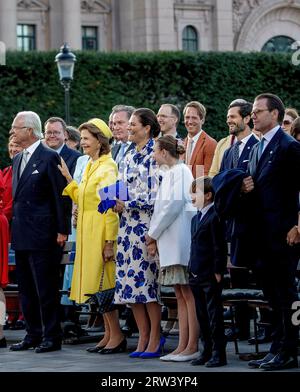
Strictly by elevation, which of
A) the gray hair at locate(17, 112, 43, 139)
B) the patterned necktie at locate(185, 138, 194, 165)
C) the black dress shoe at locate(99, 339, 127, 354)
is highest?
the gray hair at locate(17, 112, 43, 139)

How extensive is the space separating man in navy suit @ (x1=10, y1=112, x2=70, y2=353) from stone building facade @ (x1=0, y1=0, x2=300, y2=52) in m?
41.7

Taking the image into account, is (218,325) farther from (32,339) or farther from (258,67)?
(258,67)

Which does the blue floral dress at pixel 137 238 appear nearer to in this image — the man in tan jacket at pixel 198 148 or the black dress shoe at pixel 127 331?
the black dress shoe at pixel 127 331

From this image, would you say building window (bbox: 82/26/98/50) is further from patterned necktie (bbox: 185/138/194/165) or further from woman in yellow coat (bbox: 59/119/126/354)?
woman in yellow coat (bbox: 59/119/126/354)

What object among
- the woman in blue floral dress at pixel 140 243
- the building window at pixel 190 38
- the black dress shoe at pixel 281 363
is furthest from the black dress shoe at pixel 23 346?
the building window at pixel 190 38

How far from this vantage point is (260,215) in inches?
498

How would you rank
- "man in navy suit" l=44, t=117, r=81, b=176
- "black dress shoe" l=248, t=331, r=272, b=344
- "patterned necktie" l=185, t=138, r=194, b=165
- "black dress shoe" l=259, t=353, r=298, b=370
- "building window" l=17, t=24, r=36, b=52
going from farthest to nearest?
1. "building window" l=17, t=24, r=36, b=52
2. "man in navy suit" l=44, t=117, r=81, b=176
3. "patterned necktie" l=185, t=138, r=194, b=165
4. "black dress shoe" l=248, t=331, r=272, b=344
5. "black dress shoe" l=259, t=353, r=298, b=370

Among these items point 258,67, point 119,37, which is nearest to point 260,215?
point 258,67

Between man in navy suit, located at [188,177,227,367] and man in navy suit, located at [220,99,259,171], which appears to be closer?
man in navy suit, located at [188,177,227,367]

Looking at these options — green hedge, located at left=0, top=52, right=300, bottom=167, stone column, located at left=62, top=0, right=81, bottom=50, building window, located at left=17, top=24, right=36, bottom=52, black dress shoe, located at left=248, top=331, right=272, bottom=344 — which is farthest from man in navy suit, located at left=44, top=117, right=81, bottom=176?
building window, located at left=17, top=24, right=36, bottom=52

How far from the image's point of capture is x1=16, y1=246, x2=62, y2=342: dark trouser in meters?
14.7

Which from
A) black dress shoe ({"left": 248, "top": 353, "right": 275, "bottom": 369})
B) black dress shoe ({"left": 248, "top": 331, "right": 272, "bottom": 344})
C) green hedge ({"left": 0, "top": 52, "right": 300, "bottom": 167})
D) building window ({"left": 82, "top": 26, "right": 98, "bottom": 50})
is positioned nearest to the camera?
black dress shoe ({"left": 248, "top": 353, "right": 275, "bottom": 369})

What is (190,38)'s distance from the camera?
202ft
